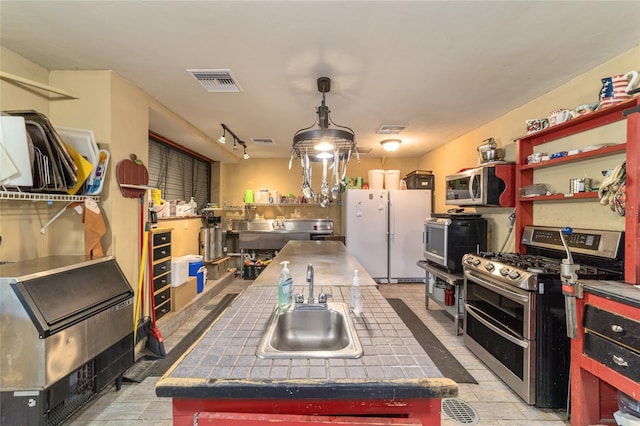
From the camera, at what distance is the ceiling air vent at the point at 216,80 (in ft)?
7.38

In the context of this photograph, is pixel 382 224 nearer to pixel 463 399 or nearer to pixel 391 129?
pixel 391 129

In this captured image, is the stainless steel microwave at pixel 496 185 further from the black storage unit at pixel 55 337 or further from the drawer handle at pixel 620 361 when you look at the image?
the black storage unit at pixel 55 337

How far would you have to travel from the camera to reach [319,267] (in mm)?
2416

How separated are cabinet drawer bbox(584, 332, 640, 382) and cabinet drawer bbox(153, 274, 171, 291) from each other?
11.3 feet

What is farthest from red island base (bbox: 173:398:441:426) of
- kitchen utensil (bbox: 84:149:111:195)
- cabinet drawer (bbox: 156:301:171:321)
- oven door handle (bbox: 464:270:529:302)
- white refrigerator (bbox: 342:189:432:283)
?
white refrigerator (bbox: 342:189:432:283)

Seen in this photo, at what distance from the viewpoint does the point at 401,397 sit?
81 centimetres

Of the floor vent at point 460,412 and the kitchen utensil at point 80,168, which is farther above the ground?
the kitchen utensil at point 80,168

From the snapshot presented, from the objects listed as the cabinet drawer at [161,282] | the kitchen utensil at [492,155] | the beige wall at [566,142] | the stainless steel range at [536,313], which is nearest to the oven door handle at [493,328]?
the stainless steel range at [536,313]

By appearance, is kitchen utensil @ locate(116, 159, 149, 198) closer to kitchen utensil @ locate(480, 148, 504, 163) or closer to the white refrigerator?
the white refrigerator


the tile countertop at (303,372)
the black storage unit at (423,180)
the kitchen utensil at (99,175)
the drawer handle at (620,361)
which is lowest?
the drawer handle at (620,361)

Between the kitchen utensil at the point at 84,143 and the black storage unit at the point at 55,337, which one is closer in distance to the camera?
the black storage unit at the point at 55,337

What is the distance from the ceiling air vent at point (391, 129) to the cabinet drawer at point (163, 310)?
3.43m

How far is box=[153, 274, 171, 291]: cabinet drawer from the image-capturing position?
2.92 m

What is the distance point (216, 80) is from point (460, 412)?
10.3 ft
